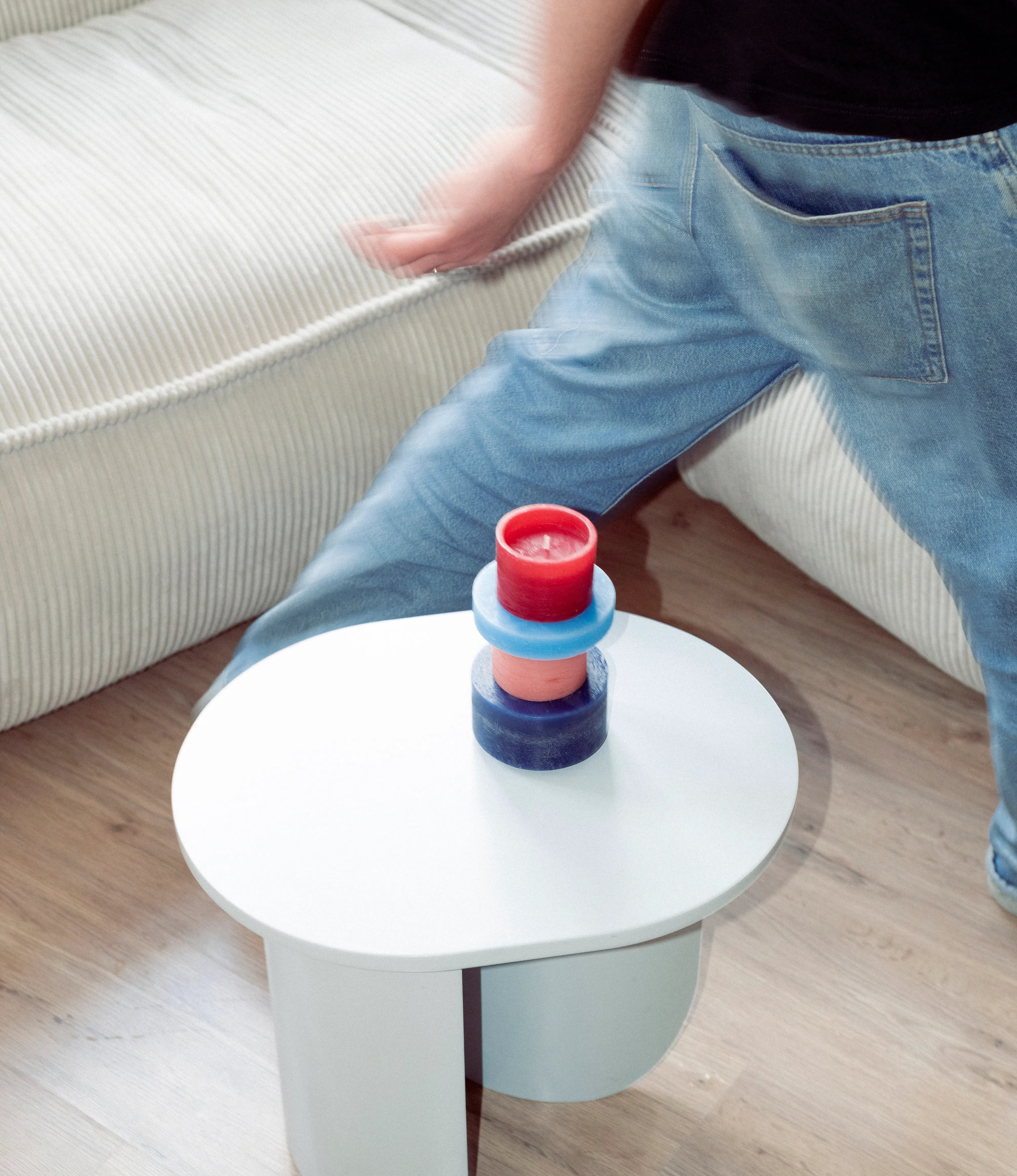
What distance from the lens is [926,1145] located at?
0.95m

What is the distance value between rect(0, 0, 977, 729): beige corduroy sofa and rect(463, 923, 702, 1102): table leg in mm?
479

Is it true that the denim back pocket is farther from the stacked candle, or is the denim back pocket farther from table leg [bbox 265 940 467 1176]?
table leg [bbox 265 940 467 1176]

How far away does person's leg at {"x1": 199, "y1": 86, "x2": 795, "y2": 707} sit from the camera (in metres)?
0.95

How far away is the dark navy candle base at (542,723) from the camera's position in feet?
2.47

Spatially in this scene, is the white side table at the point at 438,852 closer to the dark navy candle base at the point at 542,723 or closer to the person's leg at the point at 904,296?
the dark navy candle base at the point at 542,723

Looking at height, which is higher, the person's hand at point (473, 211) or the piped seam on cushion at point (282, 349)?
the person's hand at point (473, 211)

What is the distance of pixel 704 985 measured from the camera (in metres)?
1.05

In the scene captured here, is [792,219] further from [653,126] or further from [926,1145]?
[926,1145]

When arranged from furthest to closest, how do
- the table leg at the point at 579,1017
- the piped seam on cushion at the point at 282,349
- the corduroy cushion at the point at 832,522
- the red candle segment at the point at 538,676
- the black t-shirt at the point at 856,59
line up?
the corduroy cushion at the point at 832,522, the piped seam on cushion at the point at 282,349, the table leg at the point at 579,1017, the red candle segment at the point at 538,676, the black t-shirt at the point at 856,59

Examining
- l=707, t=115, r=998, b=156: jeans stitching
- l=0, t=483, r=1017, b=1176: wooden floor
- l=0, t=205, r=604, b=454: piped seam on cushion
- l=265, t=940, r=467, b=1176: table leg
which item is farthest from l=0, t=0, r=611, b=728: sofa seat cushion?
l=707, t=115, r=998, b=156: jeans stitching

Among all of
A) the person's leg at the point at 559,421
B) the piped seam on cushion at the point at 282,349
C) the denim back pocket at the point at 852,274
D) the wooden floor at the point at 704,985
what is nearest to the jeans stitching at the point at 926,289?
the denim back pocket at the point at 852,274

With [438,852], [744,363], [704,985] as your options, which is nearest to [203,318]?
[744,363]

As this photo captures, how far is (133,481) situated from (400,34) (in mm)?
640

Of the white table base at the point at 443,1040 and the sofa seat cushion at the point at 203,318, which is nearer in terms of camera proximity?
the white table base at the point at 443,1040
